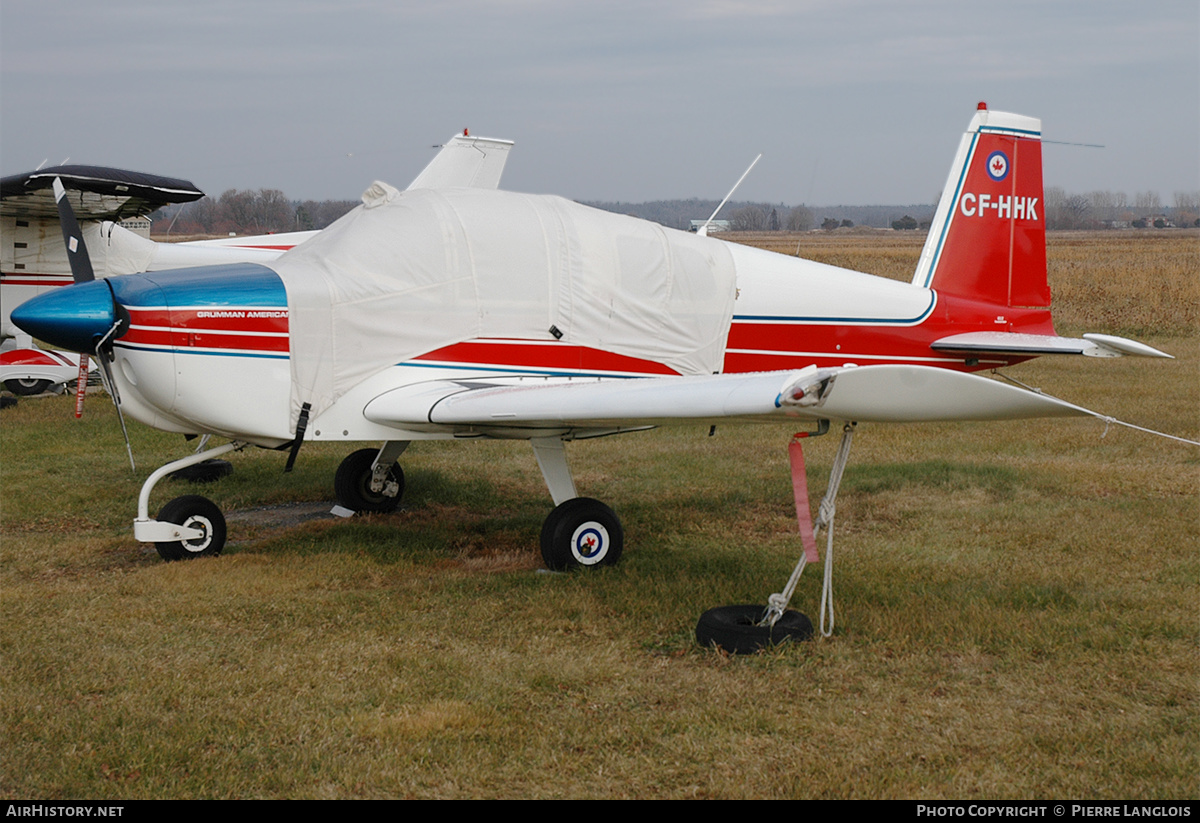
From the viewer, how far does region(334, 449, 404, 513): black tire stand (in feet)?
26.3

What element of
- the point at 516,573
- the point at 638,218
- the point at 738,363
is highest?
the point at 638,218

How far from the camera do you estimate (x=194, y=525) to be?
653 centimetres

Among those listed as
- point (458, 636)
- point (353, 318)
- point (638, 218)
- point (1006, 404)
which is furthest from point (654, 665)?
point (638, 218)

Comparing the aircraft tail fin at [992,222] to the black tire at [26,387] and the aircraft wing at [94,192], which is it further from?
the black tire at [26,387]

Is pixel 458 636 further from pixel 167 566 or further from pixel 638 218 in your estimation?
pixel 638 218

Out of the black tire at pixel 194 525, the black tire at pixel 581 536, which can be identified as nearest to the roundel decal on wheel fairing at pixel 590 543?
the black tire at pixel 581 536

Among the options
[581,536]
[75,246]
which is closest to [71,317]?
[75,246]

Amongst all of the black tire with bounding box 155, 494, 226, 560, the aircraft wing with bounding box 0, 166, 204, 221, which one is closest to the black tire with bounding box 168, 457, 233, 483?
the aircraft wing with bounding box 0, 166, 204, 221

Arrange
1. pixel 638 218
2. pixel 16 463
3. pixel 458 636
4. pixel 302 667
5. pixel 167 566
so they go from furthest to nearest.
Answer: pixel 16 463 < pixel 638 218 < pixel 167 566 < pixel 458 636 < pixel 302 667

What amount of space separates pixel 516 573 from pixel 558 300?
5.86 ft

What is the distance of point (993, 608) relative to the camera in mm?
5324

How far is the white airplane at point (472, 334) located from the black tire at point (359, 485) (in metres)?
Answer: 0.18

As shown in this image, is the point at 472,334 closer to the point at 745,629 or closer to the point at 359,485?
the point at 359,485

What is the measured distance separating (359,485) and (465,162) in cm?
755
